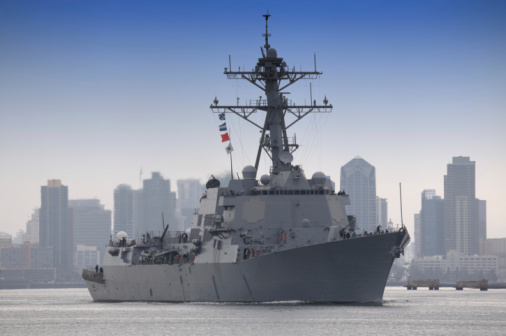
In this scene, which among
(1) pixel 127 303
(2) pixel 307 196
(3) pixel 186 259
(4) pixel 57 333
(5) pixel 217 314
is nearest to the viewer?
(4) pixel 57 333

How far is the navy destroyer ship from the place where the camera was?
49094 millimetres

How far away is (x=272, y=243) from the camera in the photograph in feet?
170

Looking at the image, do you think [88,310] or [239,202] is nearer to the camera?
[239,202]

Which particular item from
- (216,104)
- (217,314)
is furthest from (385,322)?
(216,104)

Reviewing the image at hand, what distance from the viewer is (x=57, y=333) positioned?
4484 centimetres

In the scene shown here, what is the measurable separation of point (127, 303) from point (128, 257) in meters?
2.77

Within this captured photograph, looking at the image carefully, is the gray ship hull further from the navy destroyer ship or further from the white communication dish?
the white communication dish

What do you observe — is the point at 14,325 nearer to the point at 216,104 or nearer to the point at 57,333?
the point at 57,333

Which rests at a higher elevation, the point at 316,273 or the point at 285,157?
the point at 285,157

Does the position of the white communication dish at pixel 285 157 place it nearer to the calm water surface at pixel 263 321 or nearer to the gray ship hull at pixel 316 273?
the gray ship hull at pixel 316 273

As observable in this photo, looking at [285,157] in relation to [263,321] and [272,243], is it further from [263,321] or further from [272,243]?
[263,321]

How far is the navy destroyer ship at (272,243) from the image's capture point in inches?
1933

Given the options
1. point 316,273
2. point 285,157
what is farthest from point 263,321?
point 285,157

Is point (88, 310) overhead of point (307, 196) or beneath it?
beneath
